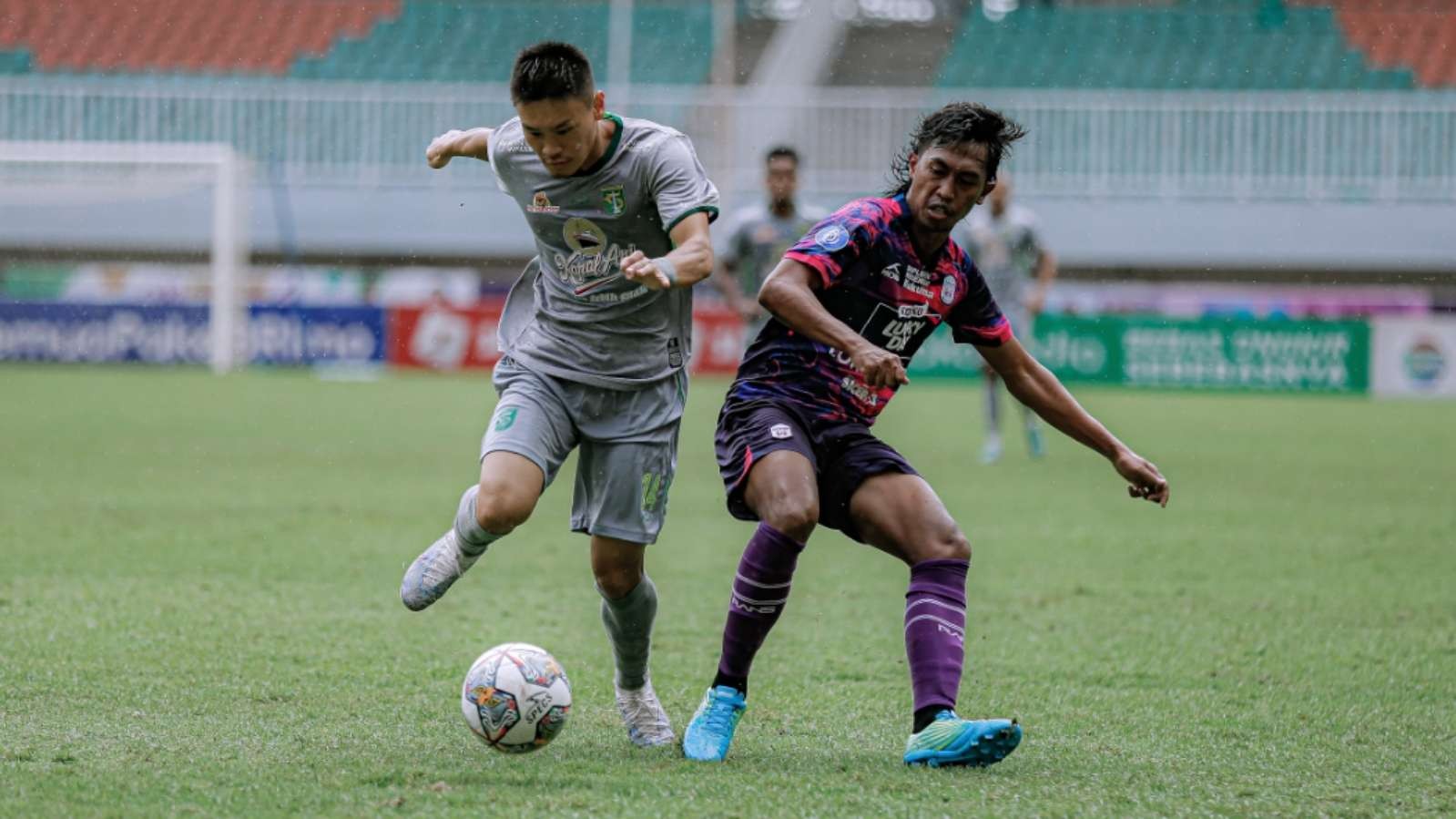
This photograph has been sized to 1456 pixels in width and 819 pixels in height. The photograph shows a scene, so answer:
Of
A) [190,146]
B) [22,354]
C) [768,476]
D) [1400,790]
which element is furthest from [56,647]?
[190,146]

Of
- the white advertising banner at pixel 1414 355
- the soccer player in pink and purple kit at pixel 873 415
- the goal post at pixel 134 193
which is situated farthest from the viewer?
the goal post at pixel 134 193

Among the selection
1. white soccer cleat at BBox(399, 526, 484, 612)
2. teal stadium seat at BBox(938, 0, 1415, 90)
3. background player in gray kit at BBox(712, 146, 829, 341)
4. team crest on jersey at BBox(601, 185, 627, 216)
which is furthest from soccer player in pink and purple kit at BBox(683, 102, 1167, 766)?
teal stadium seat at BBox(938, 0, 1415, 90)

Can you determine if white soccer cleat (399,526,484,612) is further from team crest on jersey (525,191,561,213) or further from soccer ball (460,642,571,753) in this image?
team crest on jersey (525,191,561,213)

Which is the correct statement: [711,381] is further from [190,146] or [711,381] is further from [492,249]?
[190,146]

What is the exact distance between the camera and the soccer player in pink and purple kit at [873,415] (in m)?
4.41

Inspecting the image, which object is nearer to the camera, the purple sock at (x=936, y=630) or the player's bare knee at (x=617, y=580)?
the purple sock at (x=936, y=630)

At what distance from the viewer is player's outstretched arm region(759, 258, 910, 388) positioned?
4102 millimetres

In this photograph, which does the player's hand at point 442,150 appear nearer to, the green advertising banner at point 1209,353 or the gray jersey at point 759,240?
the gray jersey at point 759,240

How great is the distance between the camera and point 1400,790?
4121 mm

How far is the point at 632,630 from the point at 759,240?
303 inches

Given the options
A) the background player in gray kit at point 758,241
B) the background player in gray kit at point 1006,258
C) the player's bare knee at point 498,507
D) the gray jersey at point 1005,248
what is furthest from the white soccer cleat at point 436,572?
the gray jersey at point 1005,248

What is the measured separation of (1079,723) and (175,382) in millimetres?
20169

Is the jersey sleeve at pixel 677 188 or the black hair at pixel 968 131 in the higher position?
the black hair at pixel 968 131

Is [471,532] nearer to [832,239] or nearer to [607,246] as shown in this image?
[607,246]
